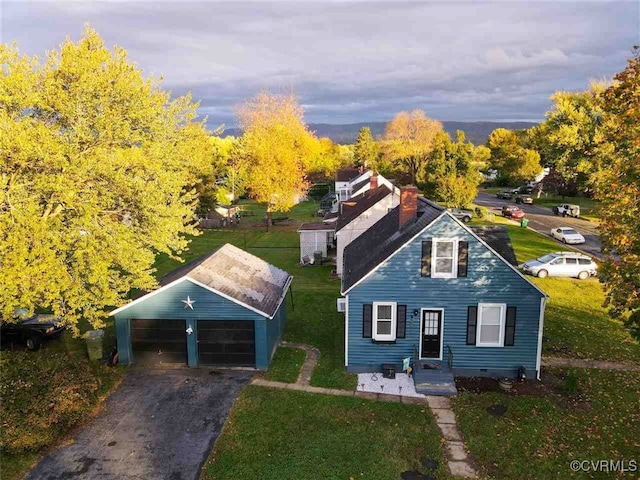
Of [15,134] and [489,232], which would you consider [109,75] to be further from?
[489,232]

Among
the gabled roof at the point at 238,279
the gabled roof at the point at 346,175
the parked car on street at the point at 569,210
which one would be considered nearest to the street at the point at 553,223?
the parked car on street at the point at 569,210

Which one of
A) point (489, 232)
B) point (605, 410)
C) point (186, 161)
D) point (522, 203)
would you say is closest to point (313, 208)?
point (522, 203)

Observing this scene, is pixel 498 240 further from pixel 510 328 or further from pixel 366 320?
pixel 366 320

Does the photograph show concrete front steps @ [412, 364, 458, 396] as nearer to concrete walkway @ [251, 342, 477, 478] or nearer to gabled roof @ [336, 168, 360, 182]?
concrete walkway @ [251, 342, 477, 478]

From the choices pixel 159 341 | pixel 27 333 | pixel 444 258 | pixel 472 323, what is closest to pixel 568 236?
pixel 472 323

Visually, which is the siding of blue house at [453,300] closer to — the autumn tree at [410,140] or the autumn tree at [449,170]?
the autumn tree at [449,170]
